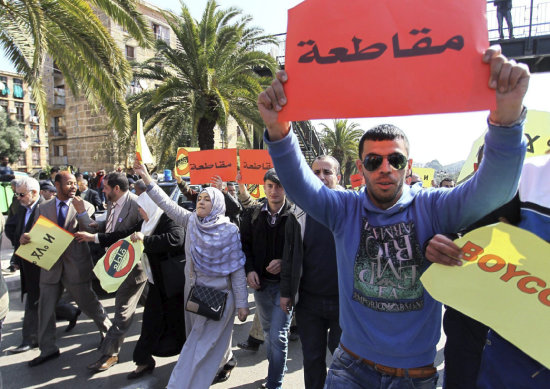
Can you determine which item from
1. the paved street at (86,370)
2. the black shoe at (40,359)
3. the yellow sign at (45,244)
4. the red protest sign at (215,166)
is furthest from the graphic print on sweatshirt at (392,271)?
the red protest sign at (215,166)

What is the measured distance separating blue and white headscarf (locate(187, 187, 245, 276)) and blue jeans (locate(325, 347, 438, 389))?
63.5 inches

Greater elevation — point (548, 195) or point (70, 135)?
point (70, 135)

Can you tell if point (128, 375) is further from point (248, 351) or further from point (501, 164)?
point (501, 164)

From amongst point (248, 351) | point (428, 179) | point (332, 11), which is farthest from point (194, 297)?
point (428, 179)

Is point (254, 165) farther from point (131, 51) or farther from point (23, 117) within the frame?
point (23, 117)

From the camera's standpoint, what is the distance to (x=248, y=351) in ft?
13.6

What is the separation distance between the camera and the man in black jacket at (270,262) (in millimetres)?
3070

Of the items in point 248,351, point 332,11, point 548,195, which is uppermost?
point 332,11

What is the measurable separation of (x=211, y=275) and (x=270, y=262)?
1.72 ft

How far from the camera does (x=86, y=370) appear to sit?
3.71m

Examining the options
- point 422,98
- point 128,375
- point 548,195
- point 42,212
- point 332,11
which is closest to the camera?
point 422,98

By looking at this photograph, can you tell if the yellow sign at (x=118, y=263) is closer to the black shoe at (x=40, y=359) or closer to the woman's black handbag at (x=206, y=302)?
the woman's black handbag at (x=206, y=302)

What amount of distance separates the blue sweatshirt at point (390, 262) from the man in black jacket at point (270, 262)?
58.3 inches

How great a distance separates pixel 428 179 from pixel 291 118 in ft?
27.0
